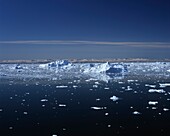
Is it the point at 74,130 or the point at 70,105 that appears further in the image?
the point at 70,105

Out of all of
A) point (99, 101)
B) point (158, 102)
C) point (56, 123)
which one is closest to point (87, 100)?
point (99, 101)

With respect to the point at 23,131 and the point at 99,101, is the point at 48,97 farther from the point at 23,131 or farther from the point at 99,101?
the point at 23,131

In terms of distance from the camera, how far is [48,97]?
782 inches

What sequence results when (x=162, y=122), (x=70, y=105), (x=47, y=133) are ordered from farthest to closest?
(x=70, y=105)
(x=162, y=122)
(x=47, y=133)

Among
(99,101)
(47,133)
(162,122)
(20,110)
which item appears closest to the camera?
(47,133)

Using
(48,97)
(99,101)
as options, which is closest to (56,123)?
(99,101)

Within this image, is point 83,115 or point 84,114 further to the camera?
point 84,114

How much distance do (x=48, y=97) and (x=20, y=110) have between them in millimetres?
4505

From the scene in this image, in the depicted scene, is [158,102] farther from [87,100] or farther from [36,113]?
[36,113]

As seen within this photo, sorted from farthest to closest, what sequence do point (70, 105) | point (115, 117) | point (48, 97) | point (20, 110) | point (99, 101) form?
point (48, 97) < point (99, 101) < point (70, 105) < point (20, 110) < point (115, 117)

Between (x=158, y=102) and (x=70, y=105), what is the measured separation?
4959 mm

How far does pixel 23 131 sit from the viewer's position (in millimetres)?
11766

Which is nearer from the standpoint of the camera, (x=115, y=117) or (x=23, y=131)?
(x=23, y=131)

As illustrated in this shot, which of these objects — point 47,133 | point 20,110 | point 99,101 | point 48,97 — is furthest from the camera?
point 48,97
